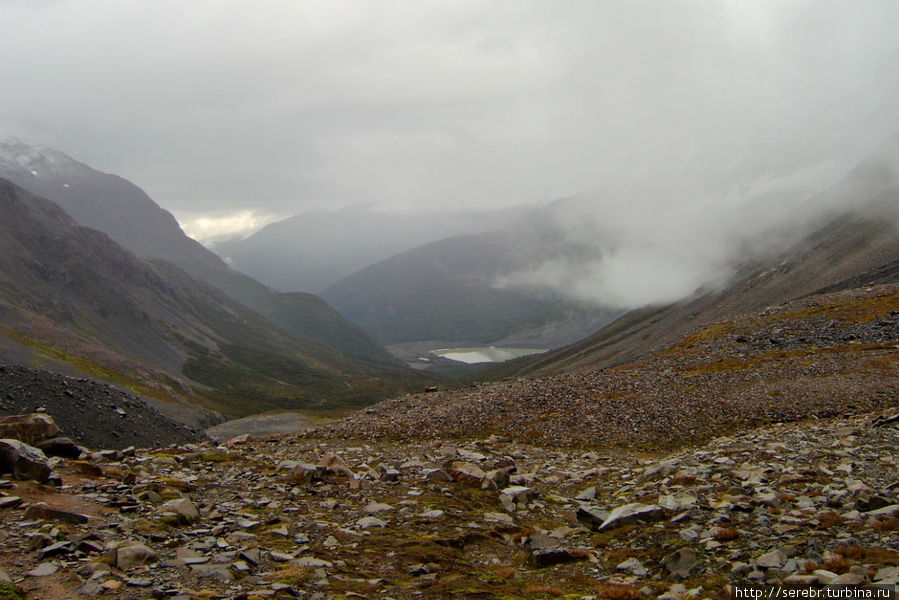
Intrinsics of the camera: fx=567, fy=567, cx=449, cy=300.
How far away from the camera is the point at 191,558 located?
1260cm

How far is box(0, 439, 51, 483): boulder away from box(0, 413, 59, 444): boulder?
432 centimetres

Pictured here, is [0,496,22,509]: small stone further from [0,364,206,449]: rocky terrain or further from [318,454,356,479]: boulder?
[0,364,206,449]: rocky terrain

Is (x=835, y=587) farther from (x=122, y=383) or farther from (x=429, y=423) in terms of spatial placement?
(x=122, y=383)

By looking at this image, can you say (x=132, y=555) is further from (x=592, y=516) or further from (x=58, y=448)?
(x=592, y=516)

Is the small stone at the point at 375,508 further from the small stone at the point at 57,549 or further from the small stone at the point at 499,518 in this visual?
the small stone at the point at 57,549

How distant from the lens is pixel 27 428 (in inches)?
818

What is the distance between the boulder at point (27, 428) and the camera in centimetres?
2007

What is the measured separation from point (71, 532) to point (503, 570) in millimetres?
10062

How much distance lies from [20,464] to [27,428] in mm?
5454

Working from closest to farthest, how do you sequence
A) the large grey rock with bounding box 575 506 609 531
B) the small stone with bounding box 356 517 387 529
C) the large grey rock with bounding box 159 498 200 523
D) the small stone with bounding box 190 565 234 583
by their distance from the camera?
the small stone with bounding box 190 565 234 583 < the large grey rock with bounding box 159 498 200 523 < the small stone with bounding box 356 517 387 529 < the large grey rock with bounding box 575 506 609 531

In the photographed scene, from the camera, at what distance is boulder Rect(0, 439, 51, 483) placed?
1606 centimetres

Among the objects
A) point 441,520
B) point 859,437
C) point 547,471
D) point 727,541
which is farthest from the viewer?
point 547,471

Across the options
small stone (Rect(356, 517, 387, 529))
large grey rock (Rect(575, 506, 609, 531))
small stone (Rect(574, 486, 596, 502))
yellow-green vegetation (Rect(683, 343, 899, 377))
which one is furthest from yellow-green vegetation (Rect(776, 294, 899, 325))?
small stone (Rect(356, 517, 387, 529))

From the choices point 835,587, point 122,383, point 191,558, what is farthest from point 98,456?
point 122,383
